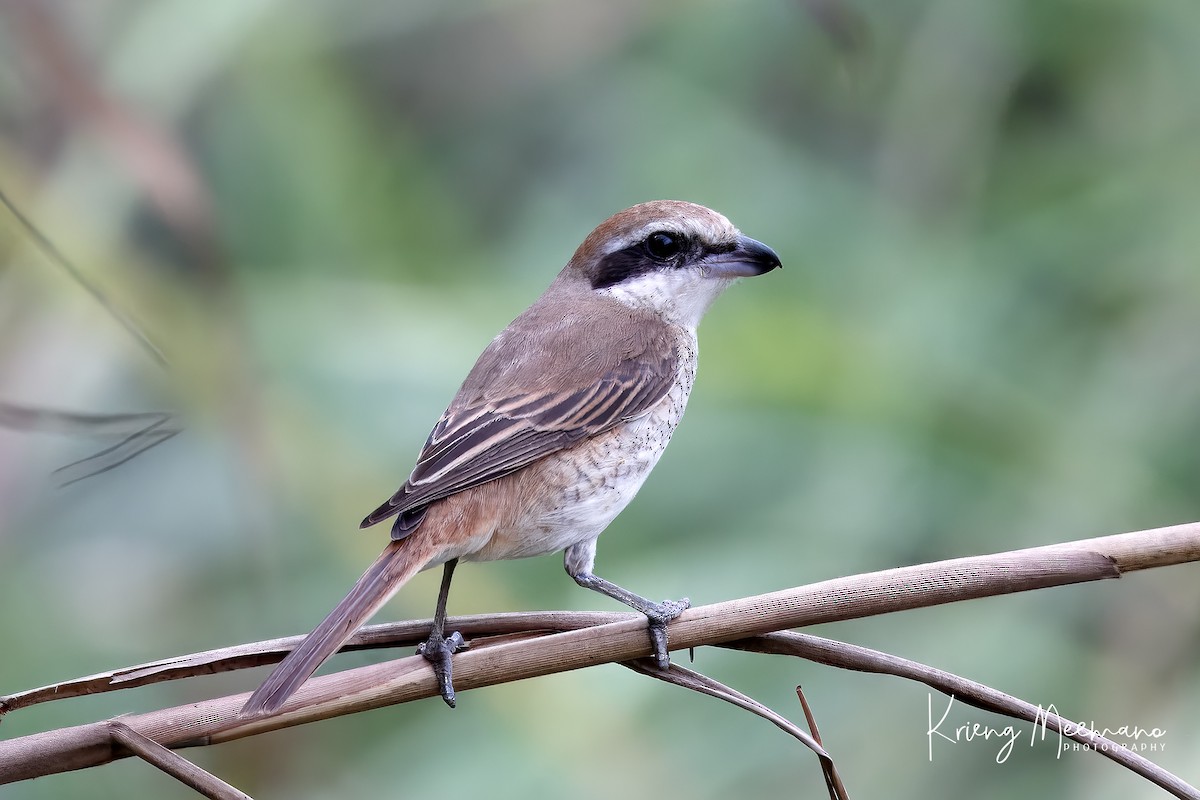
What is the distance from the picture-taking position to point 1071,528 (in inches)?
108

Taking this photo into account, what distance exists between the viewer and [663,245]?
102 inches

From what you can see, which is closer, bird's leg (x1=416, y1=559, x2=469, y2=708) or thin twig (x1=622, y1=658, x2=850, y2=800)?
thin twig (x1=622, y1=658, x2=850, y2=800)

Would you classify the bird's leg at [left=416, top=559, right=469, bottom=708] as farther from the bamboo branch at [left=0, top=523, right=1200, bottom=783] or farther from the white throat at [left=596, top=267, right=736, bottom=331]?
the white throat at [left=596, top=267, right=736, bottom=331]

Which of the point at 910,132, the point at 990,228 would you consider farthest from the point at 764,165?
the point at 990,228

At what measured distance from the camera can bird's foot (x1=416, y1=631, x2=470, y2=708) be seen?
1.39 meters

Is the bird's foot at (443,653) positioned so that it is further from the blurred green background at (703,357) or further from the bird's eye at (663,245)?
the bird's eye at (663,245)

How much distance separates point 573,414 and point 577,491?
154mm

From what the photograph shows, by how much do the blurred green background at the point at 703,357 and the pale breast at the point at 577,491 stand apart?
453mm

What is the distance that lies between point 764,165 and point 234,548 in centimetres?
181

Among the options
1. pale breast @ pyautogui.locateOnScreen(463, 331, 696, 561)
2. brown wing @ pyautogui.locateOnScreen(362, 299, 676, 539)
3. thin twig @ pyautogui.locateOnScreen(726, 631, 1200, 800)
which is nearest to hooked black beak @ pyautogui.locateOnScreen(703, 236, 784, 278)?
brown wing @ pyautogui.locateOnScreen(362, 299, 676, 539)

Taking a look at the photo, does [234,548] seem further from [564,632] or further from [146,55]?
[564,632]

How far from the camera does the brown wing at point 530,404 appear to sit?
6.73 feet
